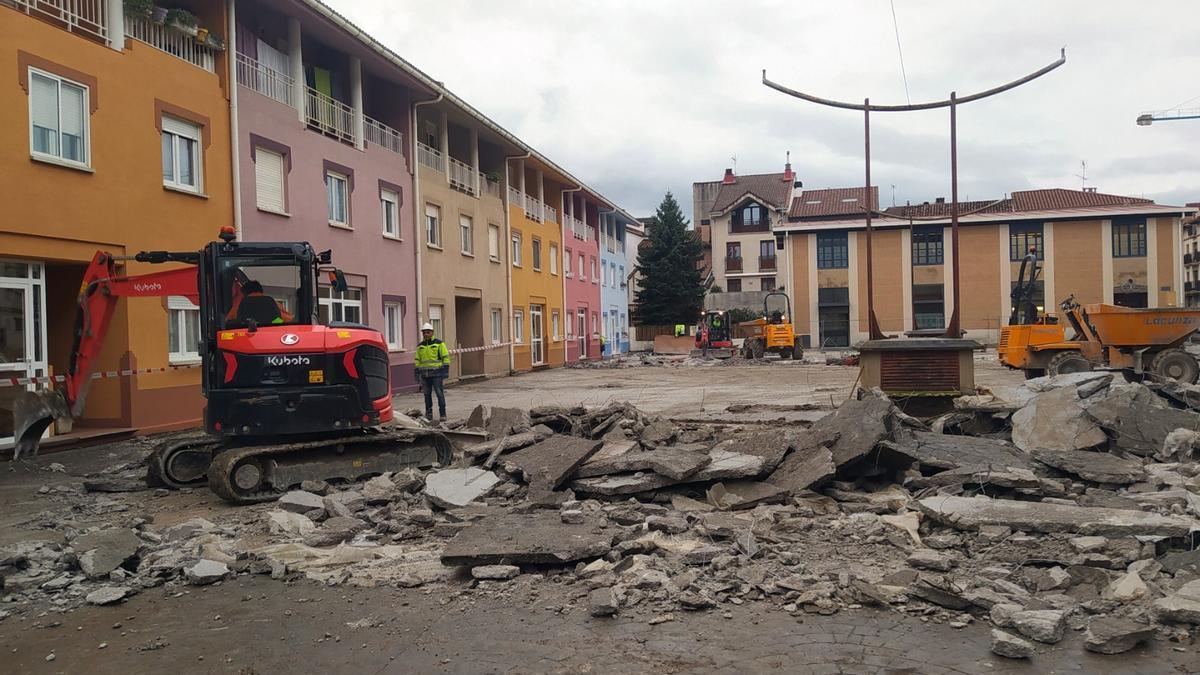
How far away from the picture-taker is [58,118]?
13086mm

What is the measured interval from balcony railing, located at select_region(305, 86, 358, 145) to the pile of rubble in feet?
41.4

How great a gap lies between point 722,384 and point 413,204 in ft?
32.7

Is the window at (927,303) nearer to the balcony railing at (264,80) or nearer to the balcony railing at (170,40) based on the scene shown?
the balcony railing at (264,80)

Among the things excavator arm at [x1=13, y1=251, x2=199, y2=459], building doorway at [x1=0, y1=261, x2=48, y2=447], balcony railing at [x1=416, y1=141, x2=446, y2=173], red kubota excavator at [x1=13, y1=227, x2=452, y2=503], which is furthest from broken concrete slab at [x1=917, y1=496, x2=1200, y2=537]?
balcony railing at [x1=416, y1=141, x2=446, y2=173]

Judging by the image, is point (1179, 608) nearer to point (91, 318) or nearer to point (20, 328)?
point (91, 318)

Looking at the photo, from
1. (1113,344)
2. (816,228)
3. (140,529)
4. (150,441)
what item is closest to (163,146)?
(150,441)

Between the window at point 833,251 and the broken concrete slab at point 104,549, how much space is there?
52167 millimetres

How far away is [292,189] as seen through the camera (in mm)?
18719

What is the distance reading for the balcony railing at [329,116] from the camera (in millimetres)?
20125

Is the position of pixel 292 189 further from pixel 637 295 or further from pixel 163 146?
pixel 637 295

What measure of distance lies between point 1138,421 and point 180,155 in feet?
49.7

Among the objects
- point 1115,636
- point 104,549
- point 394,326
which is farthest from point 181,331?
point 1115,636

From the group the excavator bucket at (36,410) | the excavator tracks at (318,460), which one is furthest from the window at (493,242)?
the excavator tracks at (318,460)

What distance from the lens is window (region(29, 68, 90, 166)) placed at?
41.7 feet
